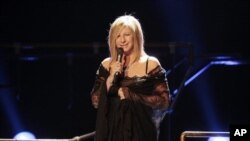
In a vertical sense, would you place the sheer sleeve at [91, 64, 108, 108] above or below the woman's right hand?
below

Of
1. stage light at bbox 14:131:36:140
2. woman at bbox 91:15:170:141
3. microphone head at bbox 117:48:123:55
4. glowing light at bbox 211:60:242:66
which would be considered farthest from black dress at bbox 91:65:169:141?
stage light at bbox 14:131:36:140

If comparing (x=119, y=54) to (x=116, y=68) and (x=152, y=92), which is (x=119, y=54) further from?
(x=152, y=92)

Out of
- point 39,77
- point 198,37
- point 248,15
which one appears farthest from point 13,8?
point 248,15

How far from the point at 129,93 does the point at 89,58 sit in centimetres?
319

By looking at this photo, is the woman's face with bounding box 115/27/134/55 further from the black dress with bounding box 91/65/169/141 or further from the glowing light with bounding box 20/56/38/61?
the glowing light with bounding box 20/56/38/61

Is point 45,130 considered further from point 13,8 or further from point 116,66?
point 116,66

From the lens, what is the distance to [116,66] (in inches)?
102

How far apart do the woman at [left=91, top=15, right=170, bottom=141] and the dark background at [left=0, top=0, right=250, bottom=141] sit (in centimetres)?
270

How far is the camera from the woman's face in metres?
2.69

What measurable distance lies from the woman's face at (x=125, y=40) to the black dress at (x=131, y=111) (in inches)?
5.9

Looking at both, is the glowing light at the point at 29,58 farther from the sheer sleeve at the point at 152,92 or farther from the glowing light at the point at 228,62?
the sheer sleeve at the point at 152,92

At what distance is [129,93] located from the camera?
8.54ft

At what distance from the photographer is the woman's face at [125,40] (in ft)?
8.82

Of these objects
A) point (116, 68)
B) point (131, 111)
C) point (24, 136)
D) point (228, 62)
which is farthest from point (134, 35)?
point (24, 136)
